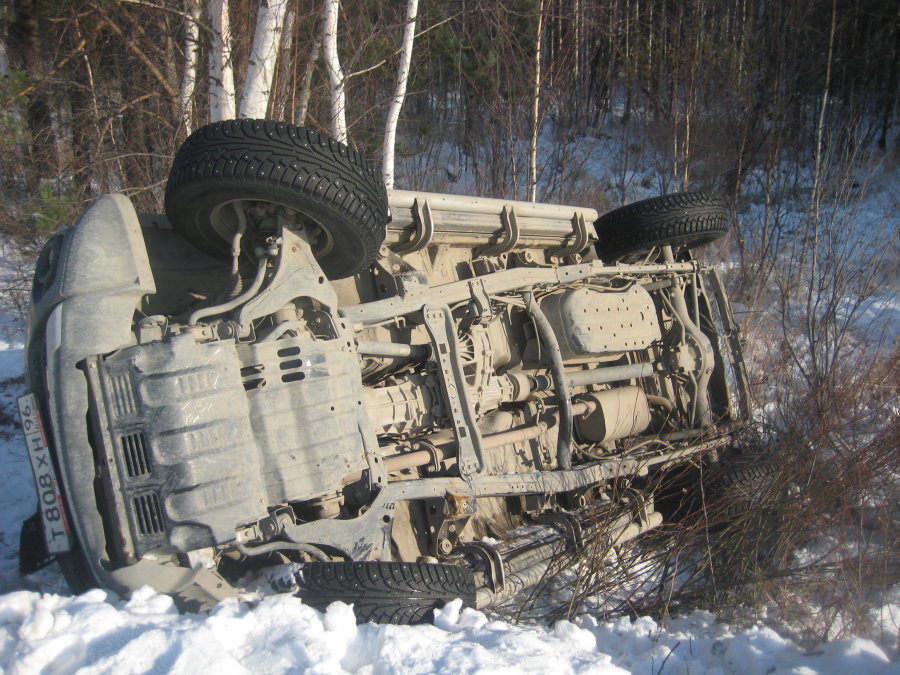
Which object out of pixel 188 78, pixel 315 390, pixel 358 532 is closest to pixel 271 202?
pixel 315 390

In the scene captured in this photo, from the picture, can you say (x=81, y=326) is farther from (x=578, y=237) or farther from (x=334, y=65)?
(x=334, y=65)

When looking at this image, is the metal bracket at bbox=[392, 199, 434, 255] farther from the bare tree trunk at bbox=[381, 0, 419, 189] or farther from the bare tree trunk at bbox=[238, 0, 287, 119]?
the bare tree trunk at bbox=[381, 0, 419, 189]

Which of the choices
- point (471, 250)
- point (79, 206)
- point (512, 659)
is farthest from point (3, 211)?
point (512, 659)

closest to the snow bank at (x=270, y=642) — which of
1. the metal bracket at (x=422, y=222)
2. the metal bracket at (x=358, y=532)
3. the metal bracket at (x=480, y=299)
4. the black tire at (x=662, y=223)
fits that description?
the metal bracket at (x=358, y=532)

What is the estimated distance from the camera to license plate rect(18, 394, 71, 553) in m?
2.53

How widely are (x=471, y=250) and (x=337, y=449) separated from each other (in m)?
1.94

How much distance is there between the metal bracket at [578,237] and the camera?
15.7 feet

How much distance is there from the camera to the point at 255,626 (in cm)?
221

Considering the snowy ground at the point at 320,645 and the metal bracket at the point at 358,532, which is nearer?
the snowy ground at the point at 320,645

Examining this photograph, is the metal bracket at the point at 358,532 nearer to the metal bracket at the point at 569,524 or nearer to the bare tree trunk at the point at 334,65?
the metal bracket at the point at 569,524

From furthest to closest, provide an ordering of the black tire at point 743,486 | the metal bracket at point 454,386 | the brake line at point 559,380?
the brake line at point 559,380 → the black tire at point 743,486 → the metal bracket at point 454,386

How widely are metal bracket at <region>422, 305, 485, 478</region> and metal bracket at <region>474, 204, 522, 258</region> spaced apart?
94cm

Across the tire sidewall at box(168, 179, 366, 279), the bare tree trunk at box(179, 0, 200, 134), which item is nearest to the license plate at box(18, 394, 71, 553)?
the tire sidewall at box(168, 179, 366, 279)

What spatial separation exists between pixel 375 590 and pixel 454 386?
1251mm
